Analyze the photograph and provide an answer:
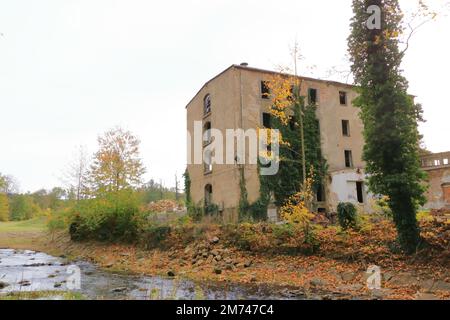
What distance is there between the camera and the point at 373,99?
15055 millimetres

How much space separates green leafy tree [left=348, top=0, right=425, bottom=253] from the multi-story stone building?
11745mm

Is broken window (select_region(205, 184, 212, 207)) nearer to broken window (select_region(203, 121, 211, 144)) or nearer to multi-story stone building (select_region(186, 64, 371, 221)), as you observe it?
multi-story stone building (select_region(186, 64, 371, 221))

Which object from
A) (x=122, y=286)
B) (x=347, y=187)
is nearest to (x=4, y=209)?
(x=347, y=187)

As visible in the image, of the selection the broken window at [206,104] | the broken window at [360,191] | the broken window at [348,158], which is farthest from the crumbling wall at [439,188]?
the broken window at [206,104]

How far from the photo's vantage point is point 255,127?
2941 centimetres

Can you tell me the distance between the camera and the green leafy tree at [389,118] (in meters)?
14.0

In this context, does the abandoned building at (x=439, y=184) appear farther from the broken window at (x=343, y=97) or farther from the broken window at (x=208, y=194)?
the broken window at (x=208, y=194)

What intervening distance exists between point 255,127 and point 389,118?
15729mm

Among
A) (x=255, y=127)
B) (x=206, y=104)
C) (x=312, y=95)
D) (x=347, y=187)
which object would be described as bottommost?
(x=347, y=187)

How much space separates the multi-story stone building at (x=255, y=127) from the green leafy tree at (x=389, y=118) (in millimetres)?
11745

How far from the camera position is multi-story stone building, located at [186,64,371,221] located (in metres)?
29.3

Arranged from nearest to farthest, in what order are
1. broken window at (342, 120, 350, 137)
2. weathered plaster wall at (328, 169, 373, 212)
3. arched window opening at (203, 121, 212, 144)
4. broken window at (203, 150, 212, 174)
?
weathered plaster wall at (328, 169, 373, 212), broken window at (203, 150, 212, 174), arched window opening at (203, 121, 212, 144), broken window at (342, 120, 350, 137)

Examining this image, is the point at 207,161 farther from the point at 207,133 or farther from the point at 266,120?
the point at 266,120

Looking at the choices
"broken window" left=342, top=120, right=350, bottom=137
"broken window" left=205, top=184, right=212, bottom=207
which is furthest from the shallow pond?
"broken window" left=342, top=120, right=350, bottom=137
